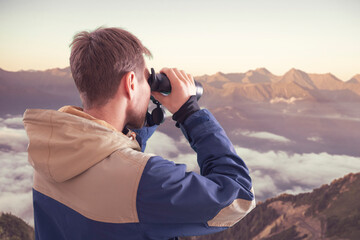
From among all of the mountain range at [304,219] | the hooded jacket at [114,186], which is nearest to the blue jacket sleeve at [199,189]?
the hooded jacket at [114,186]

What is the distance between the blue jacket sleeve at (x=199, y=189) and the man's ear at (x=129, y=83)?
0.16m

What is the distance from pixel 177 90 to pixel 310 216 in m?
4.82

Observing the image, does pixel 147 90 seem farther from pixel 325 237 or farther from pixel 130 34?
pixel 325 237

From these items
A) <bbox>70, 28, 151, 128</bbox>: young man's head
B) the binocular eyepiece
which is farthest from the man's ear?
the binocular eyepiece

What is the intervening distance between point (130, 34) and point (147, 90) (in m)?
0.15

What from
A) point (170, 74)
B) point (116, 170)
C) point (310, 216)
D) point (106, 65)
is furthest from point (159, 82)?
point (310, 216)

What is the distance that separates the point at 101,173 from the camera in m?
0.64

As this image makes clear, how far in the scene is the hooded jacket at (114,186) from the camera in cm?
63

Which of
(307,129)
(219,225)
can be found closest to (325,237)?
(307,129)

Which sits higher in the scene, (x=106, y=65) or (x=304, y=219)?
(x=106, y=65)

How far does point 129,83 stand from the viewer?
2.58 ft

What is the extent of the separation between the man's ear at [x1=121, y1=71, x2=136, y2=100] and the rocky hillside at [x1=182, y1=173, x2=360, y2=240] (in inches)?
158

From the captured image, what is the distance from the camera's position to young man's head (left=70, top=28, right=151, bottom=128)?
2.57 feet

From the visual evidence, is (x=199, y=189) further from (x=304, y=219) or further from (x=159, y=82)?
(x=304, y=219)
